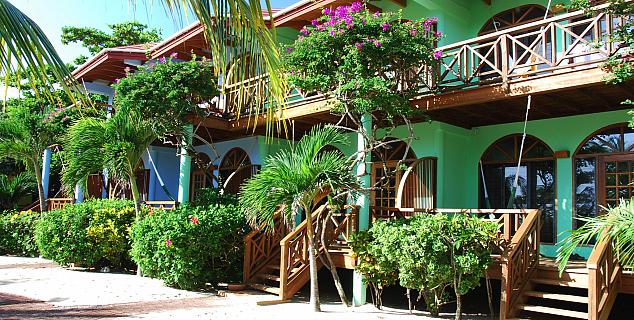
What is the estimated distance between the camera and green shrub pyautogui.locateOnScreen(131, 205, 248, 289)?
10734mm

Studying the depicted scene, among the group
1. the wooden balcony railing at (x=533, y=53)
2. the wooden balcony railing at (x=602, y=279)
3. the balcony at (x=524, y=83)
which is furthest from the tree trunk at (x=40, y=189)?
the wooden balcony railing at (x=602, y=279)

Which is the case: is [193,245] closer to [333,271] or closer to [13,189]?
[333,271]

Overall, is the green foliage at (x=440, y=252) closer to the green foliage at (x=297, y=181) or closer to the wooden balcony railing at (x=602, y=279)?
the green foliage at (x=297, y=181)

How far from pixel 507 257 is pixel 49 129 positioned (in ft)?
51.3

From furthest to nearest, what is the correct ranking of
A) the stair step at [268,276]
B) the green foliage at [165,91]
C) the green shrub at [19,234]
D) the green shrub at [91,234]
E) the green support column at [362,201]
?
the green shrub at [19,234] < the green shrub at [91,234] < the green foliage at [165,91] < the stair step at [268,276] < the green support column at [362,201]

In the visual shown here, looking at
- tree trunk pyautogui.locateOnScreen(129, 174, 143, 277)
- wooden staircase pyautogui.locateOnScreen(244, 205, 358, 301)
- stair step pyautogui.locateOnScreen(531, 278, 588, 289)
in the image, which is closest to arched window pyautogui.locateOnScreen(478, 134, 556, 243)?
stair step pyautogui.locateOnScreen(531, 278, 588, 289)

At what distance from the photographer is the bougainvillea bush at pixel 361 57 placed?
917 cm

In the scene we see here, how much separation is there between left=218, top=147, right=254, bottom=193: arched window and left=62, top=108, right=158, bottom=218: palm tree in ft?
12.4

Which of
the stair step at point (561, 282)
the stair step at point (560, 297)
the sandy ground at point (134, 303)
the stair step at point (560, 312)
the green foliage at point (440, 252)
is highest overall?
the green foliage at point (440, 252)

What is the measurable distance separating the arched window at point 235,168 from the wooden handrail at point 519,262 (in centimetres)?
851

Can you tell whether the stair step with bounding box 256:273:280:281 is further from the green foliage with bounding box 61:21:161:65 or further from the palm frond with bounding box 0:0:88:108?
the green foliage with bounding box 61:21:161:65

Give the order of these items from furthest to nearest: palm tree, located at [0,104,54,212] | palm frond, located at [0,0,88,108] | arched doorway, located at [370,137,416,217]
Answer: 1. palm tree, located at [0,104,54,212]
2. arched doorway, located at [370,137,416,217]
3. palm frond, located at [0,0,88,108]

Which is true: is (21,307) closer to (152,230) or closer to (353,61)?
(152,230)

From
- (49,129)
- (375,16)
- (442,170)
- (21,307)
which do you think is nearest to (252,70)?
(375,16)
